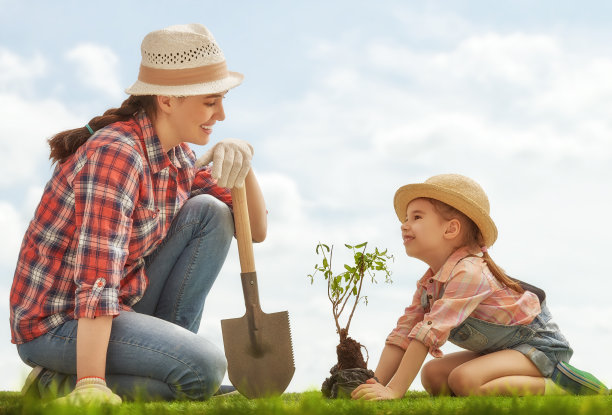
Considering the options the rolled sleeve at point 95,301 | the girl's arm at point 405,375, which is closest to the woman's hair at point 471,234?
the girl's arm at point 405,375

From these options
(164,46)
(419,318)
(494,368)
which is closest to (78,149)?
(164,46)

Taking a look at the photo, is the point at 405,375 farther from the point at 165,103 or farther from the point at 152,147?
the point at 165,103

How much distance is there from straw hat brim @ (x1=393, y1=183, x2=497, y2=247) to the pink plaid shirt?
0.17 metres

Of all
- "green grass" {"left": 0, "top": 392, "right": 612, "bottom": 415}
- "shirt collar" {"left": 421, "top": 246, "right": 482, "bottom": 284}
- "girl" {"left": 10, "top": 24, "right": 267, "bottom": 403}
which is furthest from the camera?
"shirt collar" {"left": 421, "top": 246, "right": 482, "bottom": 284}

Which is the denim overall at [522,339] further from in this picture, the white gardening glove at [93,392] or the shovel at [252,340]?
the white gardening glove at [93,392]

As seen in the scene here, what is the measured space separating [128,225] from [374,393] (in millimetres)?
1398

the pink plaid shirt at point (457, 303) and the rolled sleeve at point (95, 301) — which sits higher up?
the pink plaid shirt at point (457, 303)

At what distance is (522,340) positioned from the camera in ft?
12.7

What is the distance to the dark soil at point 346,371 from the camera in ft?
12.8

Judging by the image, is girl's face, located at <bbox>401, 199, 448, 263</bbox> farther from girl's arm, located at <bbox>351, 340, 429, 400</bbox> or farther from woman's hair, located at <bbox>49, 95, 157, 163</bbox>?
woman's hair, located at <bbox>49, 95, 157, 163</bbox>

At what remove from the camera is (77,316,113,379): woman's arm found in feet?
10.5

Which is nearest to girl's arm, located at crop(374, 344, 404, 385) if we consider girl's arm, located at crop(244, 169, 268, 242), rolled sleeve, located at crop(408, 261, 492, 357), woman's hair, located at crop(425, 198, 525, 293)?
rolled sleeve, located at crop(408, 261, 492, 357)

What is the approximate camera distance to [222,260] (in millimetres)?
4043

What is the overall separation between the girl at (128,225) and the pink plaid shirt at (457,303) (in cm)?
103
